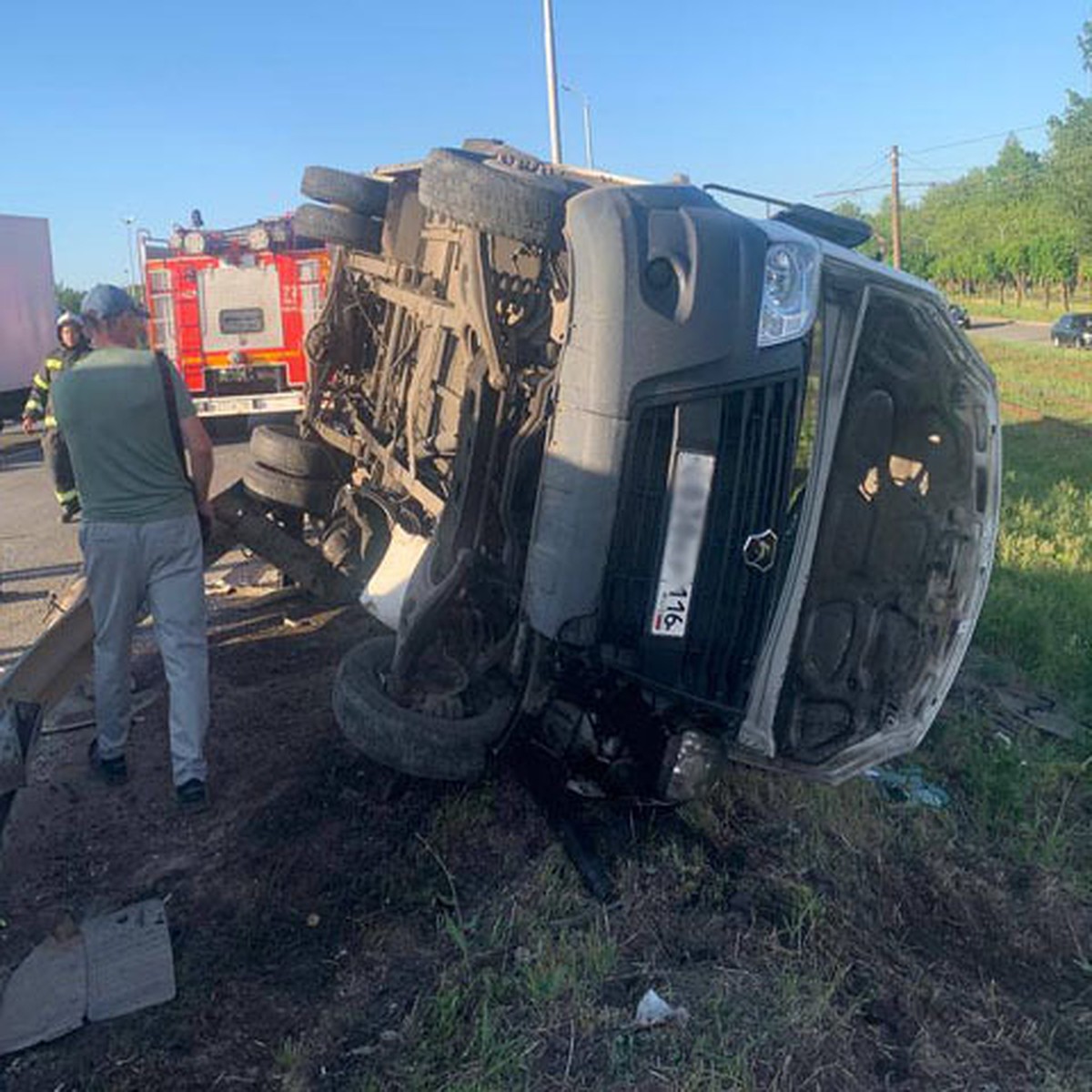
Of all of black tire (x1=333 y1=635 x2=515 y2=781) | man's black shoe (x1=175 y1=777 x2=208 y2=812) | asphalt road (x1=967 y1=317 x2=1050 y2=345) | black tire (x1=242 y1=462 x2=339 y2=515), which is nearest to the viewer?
black tire (x1=333 y1=635 x2=515 y2=781)

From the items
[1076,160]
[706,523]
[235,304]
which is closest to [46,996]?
[706,523]

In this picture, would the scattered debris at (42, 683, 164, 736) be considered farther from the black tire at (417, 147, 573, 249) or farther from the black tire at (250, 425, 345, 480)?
the black tire at (417, 147, 573, 249)

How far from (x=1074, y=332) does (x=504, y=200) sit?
1541 inches

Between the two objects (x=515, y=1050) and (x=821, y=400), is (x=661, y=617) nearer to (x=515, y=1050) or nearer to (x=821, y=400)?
(x=821, y=400)

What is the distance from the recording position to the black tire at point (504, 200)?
3195 mm

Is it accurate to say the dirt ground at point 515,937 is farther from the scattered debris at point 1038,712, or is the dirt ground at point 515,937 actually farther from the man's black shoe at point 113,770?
the scattered debris at point 1038,712

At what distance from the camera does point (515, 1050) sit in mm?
2336

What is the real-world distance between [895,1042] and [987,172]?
4271 inches

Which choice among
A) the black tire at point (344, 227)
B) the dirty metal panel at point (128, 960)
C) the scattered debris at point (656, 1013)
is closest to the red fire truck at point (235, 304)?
the black tire at point (344, 227)

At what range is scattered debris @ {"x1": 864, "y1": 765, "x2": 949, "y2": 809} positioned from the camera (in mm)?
3707

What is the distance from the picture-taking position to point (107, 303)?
11.8ft

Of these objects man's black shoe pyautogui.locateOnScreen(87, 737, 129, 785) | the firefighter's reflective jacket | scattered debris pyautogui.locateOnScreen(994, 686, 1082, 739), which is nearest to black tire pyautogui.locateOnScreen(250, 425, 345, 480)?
the firefighter's reflective jacket

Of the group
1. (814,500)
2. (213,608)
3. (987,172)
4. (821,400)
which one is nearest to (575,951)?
(814,500)

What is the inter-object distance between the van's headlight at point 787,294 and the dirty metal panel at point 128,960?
221cm
